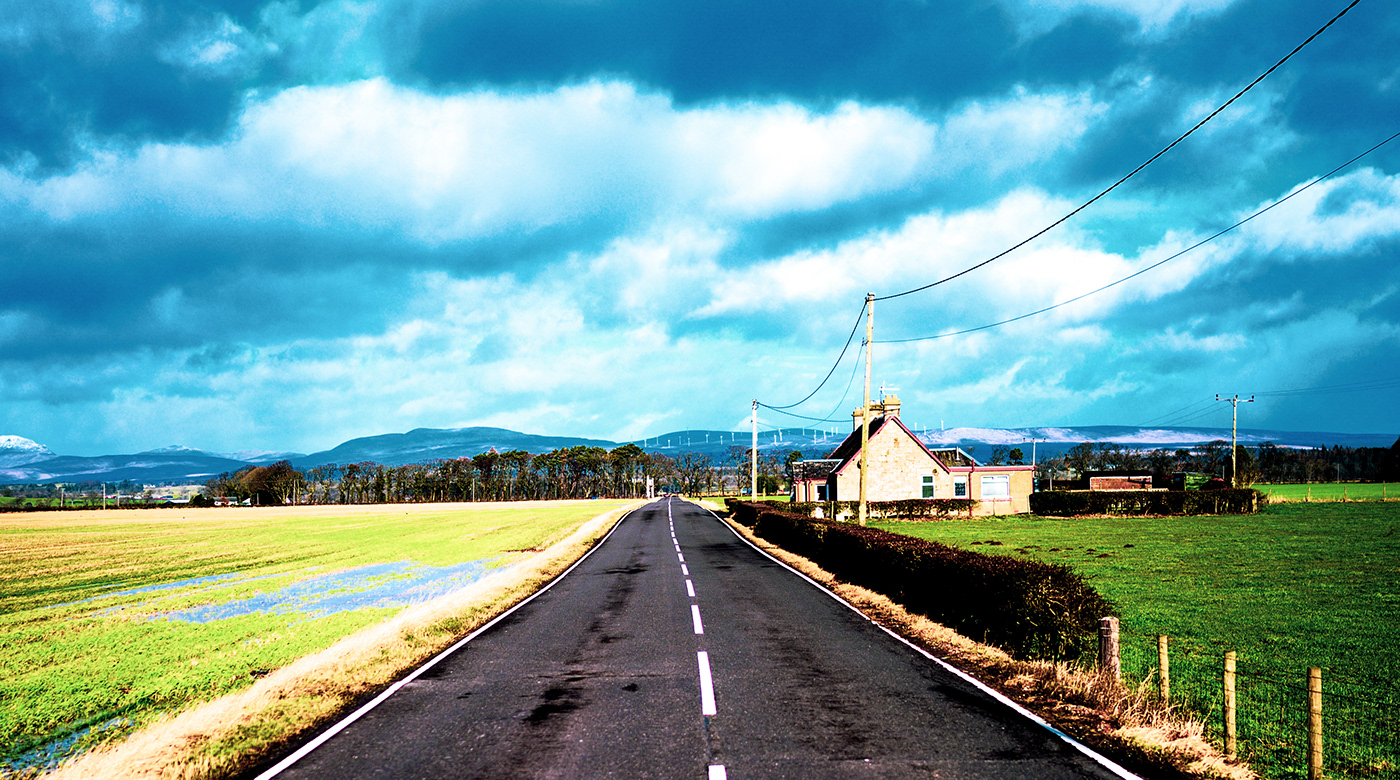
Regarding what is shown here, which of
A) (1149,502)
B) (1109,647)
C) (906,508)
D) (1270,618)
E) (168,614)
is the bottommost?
(906,508)

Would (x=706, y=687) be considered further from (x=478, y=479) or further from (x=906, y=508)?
(x=478, y=479)

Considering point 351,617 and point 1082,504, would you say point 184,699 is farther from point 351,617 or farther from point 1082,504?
point 1082,504

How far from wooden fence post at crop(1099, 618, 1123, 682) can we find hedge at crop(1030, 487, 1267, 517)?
51142 mm

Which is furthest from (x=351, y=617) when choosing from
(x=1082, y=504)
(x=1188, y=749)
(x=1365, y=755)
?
(x=1082, y=504)

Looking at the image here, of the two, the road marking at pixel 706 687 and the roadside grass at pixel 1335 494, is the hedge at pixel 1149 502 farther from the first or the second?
the road marking at pixel 706 687

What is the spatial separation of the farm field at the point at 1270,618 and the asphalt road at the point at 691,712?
3.07 metres

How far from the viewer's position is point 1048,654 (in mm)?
11211

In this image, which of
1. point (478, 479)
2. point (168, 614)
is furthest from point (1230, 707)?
point (478, 479)

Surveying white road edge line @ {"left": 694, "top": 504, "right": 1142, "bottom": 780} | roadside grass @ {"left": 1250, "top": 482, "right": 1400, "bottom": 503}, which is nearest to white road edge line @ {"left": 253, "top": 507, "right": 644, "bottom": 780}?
white road edge line @ {"left": 694, "top": 504, "right": 1142, "bottom": 780}

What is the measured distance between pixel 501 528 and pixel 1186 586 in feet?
146

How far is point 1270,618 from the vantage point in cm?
1540

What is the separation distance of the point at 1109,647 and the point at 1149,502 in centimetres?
5278

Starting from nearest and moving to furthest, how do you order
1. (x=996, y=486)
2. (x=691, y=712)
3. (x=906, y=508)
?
(x=691, y=712) < (x=906, y=508) < (x=996, y=486)

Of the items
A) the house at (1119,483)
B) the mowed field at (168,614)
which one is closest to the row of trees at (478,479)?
the house at (1119,483)
